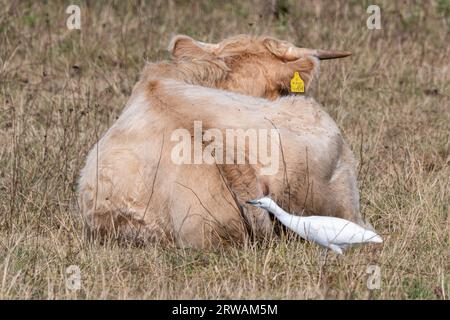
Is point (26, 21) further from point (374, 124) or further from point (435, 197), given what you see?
point (435, 197)

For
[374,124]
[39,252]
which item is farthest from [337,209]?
[374,124]

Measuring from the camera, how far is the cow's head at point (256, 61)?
588 centimetres

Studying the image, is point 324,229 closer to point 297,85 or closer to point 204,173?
point 204,173

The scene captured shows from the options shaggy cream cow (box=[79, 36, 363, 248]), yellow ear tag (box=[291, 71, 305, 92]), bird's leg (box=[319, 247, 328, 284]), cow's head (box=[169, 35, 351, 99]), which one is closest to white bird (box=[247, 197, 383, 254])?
bird's leg (box=[319, 247, 328, 284])

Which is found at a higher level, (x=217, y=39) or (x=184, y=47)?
(x=184, y=47)

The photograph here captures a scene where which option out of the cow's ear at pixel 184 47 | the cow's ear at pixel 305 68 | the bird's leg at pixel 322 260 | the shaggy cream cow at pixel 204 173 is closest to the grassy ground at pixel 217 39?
the bird's leg at pixel 322 260

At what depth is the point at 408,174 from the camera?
6160mm

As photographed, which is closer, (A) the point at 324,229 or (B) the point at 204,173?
(A) the point at 324,229

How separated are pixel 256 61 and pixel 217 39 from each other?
3595 mm

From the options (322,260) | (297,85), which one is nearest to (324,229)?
(322,260)

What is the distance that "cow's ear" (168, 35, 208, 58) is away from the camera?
19.5 ft

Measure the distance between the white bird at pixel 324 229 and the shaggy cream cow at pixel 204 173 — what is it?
195mm

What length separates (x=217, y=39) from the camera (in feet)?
31.0

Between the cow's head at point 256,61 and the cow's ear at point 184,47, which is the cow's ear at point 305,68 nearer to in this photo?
the cow's head at point 256,61
